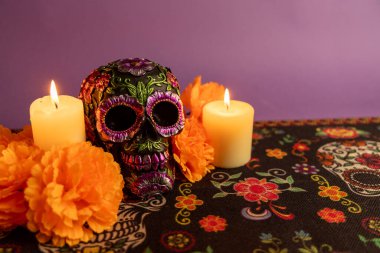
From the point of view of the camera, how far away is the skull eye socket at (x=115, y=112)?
786 millimetres

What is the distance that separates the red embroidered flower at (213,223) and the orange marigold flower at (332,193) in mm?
212

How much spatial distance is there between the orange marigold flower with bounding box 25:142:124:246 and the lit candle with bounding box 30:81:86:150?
5 centimetres

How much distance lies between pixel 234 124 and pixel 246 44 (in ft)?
1.53

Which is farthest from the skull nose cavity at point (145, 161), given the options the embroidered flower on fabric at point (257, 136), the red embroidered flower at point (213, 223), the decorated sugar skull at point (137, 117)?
the embroidered flower on fabric at point (257, 136)

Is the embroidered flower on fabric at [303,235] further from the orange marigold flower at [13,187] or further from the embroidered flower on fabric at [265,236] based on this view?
the orange marigold flower at [13,187]

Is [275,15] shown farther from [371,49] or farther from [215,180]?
[215,180]

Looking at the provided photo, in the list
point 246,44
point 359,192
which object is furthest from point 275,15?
point 359,192

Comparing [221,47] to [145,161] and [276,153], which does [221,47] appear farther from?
[145,161]

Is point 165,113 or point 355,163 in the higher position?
point 165,113

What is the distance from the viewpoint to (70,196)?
69 centimetres

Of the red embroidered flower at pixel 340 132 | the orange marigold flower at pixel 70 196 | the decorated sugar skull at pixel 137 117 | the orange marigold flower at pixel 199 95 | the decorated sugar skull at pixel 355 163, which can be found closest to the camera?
the orange marigold flower at pixel 70 196

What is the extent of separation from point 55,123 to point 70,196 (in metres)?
0.14

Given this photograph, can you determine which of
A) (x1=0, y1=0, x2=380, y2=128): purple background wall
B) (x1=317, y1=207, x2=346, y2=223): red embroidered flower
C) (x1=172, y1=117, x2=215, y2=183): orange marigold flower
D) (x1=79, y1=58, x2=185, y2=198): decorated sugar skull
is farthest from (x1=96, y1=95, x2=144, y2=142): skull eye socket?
(x1=0, y1=0, x2=380, y2=128): purple background wall

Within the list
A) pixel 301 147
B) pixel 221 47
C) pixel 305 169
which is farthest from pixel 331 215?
pixel 221 47
